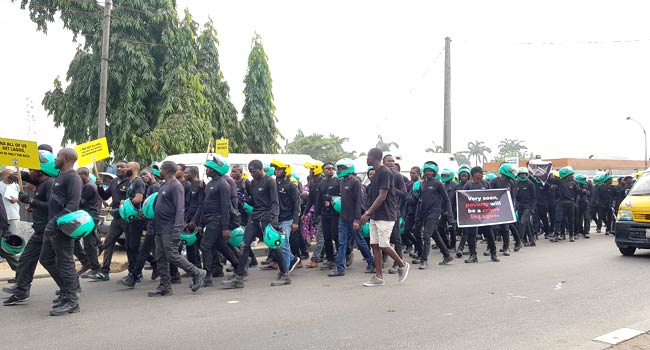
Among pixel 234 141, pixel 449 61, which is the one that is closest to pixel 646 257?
pixel 449 61

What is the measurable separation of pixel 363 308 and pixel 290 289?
1651 millimetres

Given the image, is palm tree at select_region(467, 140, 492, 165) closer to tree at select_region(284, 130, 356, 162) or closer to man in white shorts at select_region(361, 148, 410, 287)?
tree at select_region(284, 130, 356, 162)

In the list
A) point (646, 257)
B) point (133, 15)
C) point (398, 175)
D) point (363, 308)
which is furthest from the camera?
point (133, 15)

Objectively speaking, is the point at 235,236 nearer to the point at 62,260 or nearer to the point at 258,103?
the point at 62,260

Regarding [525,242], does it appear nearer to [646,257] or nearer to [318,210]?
[646,257]

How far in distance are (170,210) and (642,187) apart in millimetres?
9399

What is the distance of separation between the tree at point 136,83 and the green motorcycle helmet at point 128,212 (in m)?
12.1

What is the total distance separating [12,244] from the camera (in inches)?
321

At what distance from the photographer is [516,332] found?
5832 millimetres

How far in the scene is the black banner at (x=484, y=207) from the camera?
11453mm

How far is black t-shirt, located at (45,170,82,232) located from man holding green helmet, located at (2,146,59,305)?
46 centimetres

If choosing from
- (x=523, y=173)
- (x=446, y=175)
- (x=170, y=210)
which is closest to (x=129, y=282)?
(x=170, y=210)

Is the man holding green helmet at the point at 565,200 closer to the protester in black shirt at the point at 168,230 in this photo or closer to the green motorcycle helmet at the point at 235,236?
the green motorcycle helmet at the point at 235,236

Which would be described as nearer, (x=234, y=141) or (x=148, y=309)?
(x=148, y=309)
